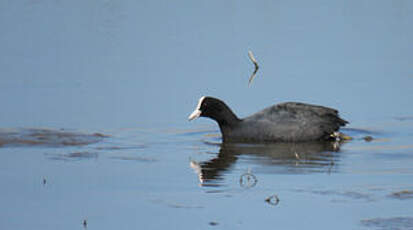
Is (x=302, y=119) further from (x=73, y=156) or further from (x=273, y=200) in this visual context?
(x=273, y=200)

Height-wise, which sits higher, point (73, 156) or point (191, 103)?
A: point (191, 103)

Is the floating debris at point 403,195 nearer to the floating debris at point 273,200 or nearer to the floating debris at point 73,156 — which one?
the floating debris at point 273,200

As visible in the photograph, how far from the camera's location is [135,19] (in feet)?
68.7

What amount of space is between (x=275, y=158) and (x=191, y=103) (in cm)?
305

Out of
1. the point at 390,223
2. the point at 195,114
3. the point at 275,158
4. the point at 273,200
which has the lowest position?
the point at 390,223

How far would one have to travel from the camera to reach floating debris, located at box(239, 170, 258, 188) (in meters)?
9.74

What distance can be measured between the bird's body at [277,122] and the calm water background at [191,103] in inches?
13.7

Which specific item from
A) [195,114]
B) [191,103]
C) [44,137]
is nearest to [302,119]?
[195,114]

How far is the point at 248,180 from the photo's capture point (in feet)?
32.7

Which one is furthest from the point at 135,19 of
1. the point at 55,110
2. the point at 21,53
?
the point at 55,110

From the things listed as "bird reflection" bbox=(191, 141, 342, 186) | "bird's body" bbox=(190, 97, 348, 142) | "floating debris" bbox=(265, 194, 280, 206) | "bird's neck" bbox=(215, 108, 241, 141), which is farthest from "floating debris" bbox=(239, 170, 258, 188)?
"bird's neck" bbox=(215, 108, 241, 141)

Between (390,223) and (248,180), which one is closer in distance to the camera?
(390,223)

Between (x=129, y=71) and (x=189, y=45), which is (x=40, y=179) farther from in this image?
(x=189, y=45)

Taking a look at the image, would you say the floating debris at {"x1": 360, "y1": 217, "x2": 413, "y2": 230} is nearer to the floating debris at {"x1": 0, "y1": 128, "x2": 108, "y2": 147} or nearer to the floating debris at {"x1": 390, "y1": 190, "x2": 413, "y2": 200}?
the floating debris at {"x1": 390, "y1": 190, "x2": 413, "y2": 200}
